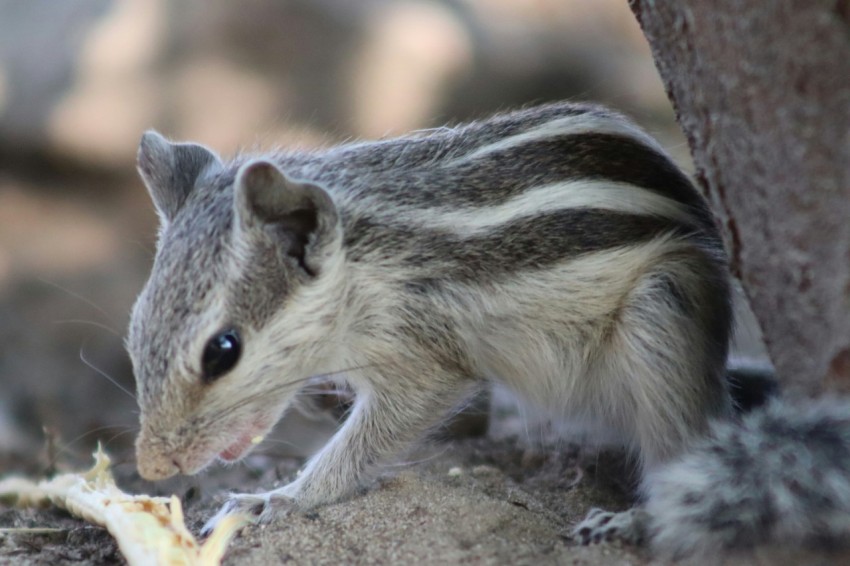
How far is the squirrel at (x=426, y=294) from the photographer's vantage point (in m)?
2.84

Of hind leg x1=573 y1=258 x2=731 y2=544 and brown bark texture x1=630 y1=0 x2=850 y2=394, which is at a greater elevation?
brown bark texture x1=630 y1=0 x2=850 y2=394

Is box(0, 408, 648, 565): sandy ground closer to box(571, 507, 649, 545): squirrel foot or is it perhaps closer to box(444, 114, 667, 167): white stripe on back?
box(571, 507, 649, 545): squirrel foot

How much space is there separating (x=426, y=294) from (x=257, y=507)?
89cm

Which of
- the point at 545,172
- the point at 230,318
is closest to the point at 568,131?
the point at 545,172

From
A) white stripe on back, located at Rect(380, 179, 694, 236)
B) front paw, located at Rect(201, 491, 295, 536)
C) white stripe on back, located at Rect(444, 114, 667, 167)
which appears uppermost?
white stripe on back, located at Rect(444, 114, 667, 167)

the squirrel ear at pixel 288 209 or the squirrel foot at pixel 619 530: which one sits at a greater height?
the squirrel ear at pixel 288 209

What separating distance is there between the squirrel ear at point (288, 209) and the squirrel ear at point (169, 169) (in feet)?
1.60

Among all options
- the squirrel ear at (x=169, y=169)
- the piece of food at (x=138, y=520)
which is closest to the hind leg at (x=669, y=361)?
the piece of food at (x=138, y=520)

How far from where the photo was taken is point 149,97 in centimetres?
687

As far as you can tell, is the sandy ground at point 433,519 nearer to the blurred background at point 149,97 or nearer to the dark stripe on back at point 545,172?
the dark stripe on back at point 545,172

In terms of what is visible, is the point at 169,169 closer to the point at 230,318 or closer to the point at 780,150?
the point at 230,318

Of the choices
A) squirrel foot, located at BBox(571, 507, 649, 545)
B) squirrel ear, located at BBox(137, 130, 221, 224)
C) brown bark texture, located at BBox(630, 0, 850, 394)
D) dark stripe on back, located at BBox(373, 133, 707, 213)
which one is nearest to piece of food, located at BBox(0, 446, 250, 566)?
squirrel ear, located at BBox(137, 130, 221, 224)

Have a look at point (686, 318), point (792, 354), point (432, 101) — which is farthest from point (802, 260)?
A: point (432, 101)

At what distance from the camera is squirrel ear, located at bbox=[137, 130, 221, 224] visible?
10.7ft
